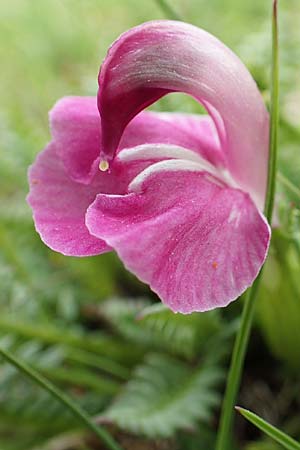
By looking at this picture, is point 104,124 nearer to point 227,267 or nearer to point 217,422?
point 227,267

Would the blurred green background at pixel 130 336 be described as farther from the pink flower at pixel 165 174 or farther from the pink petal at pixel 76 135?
the pink petal at pixel 76 135

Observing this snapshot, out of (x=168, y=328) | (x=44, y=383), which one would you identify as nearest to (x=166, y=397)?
(x=168, y=328)

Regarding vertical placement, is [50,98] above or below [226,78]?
below

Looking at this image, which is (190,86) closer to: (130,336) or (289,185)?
(289,185)

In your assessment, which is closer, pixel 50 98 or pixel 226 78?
pixel 226 78

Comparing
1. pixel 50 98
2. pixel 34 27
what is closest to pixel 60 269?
pixel 50 98

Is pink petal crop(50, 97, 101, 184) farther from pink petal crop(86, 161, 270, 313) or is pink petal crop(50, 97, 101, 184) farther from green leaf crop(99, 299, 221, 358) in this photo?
green leaf crop(99, 299, 221, 358)
